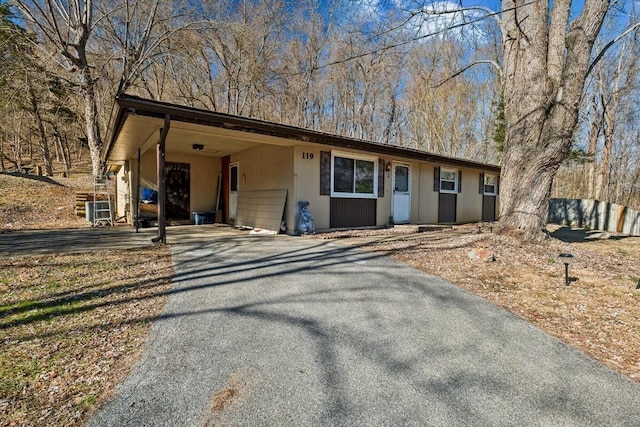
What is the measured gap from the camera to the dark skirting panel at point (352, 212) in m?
8.56

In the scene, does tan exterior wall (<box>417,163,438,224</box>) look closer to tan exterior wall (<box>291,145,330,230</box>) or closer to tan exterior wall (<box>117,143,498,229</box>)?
tan exterior wall (<box>117,143,498,229</box>)

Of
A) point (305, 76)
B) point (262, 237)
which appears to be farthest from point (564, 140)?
point (305, 76)

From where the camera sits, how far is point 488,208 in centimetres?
1441

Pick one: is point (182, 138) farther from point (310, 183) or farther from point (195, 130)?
point (310, 183)

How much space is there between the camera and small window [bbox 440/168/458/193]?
39.1ft

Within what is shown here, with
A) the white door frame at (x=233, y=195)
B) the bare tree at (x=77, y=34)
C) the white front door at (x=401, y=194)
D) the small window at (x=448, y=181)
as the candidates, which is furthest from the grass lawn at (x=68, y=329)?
the small window at (x=448, y=181)

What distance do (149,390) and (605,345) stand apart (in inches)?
138

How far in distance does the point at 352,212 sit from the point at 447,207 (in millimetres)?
5095

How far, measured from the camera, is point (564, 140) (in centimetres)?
568

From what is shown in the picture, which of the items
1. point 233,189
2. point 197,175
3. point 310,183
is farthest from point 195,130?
point 197,175

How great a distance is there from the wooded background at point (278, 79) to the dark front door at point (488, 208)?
179 inches

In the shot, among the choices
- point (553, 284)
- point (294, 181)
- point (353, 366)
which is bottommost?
point (353, 366)

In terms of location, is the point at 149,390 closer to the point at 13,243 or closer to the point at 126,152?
the point at 13,243

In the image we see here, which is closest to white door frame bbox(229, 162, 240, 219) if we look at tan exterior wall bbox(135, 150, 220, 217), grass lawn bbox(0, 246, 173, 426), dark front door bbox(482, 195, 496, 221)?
tan exterior wall bbox(135, 150, 220, 217)
